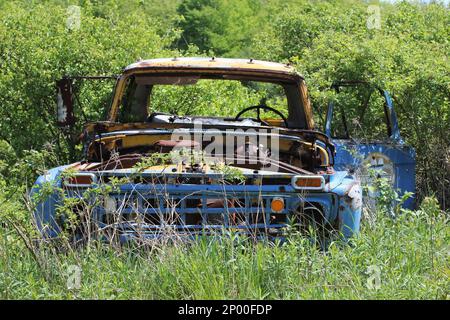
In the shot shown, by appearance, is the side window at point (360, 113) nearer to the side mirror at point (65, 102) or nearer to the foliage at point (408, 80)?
the foliage at point (408, 80)

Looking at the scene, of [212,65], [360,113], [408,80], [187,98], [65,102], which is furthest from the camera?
[187,98]

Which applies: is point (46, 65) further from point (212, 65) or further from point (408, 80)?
point (408, 80)

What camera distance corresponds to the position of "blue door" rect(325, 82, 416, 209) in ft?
28.2

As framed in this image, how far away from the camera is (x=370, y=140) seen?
9.62m

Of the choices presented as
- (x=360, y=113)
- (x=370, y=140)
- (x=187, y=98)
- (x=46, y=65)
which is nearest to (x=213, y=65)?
(x=370, y=140)

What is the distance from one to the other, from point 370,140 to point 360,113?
121cm

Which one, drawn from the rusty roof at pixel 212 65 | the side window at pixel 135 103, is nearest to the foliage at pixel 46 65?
the side window at pixel 135 103

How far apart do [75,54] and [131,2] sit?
2720 cm

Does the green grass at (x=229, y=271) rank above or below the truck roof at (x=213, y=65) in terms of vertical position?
below

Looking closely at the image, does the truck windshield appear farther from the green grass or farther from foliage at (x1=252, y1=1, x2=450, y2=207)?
the green grass

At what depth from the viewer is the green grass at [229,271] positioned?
5383 mm

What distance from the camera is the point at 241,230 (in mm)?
6090

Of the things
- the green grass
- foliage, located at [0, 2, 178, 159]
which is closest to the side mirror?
the green grass
